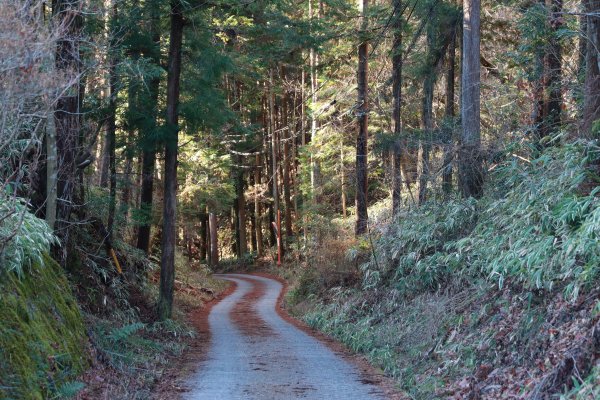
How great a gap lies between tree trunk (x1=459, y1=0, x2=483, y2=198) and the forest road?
5.15 meters

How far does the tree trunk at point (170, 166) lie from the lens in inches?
618

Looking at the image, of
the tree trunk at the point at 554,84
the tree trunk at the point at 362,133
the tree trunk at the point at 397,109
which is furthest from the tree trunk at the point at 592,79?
the tree trunk at the point at 362,133

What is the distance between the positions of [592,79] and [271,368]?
23.8 feet

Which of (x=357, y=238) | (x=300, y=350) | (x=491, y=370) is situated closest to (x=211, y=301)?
(x=357, y=238)

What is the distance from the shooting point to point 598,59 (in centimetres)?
909

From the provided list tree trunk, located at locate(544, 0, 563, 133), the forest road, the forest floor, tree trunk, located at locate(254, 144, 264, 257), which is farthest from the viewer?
tree trunk, located at locate(254, 144, 264, 257)

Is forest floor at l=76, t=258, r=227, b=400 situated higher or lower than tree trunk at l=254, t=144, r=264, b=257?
lower

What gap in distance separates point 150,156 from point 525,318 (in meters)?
13.2

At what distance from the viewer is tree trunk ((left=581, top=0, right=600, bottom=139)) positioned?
9.45 metres

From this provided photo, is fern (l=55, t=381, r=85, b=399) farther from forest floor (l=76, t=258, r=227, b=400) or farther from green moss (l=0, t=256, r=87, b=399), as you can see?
forest floor (l=76, t=258, r=227, b=400)

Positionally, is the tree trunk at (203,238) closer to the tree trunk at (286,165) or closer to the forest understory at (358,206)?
the tree trunk at (286,165)

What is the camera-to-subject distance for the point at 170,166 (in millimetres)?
16062

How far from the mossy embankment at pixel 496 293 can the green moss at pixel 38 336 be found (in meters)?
4.95

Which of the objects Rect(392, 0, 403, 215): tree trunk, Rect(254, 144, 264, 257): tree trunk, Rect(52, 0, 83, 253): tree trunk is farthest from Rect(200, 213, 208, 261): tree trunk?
Rect(52, 0, 83, 253): tree trunk
